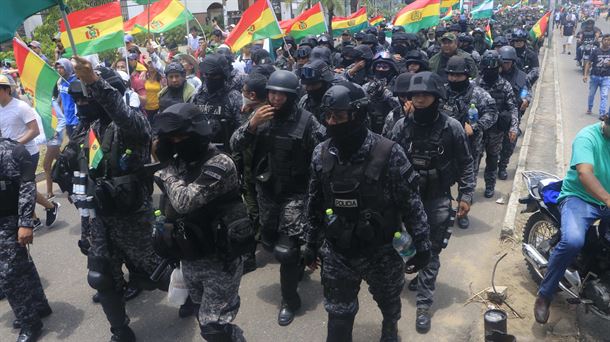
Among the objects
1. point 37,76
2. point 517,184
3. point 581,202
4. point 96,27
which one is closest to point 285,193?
point 581,202

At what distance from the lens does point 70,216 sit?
22.6 ft

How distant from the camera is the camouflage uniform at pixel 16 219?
12.6 feet

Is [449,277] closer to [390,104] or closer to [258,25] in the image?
[390,104]

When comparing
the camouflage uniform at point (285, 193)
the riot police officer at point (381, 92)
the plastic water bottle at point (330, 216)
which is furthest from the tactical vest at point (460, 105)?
the plastic water bottle at point (330, 216)

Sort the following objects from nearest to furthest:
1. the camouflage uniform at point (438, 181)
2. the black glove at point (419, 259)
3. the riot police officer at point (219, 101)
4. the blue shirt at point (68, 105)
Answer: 1. the black glove at point (419, 259)
2. the camouflage uniform at point (438, 181)
3. the riot police officer at point (219, 101)
4. the blue shirt at point (68, 105)

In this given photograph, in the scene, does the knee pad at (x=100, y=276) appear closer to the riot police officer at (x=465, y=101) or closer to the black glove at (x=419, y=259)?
the black glove at (x=419, y=259)

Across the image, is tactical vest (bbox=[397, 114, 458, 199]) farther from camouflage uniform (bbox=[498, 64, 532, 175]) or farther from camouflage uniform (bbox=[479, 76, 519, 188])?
camouflage uniform (bbox=[498, 64, 532, 175])

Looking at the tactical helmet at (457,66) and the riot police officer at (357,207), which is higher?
the tactical helmet at (457,66)

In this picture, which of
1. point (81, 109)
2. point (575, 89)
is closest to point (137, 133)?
point (81, 109)

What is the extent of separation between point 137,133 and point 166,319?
1.78m

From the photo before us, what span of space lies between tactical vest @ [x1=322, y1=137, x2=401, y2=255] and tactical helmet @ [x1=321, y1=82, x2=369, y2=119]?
0.24 metres

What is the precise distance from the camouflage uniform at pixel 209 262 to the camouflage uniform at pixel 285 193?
0.85m

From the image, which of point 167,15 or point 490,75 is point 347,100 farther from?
point 167,15

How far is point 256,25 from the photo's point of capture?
912 cm
